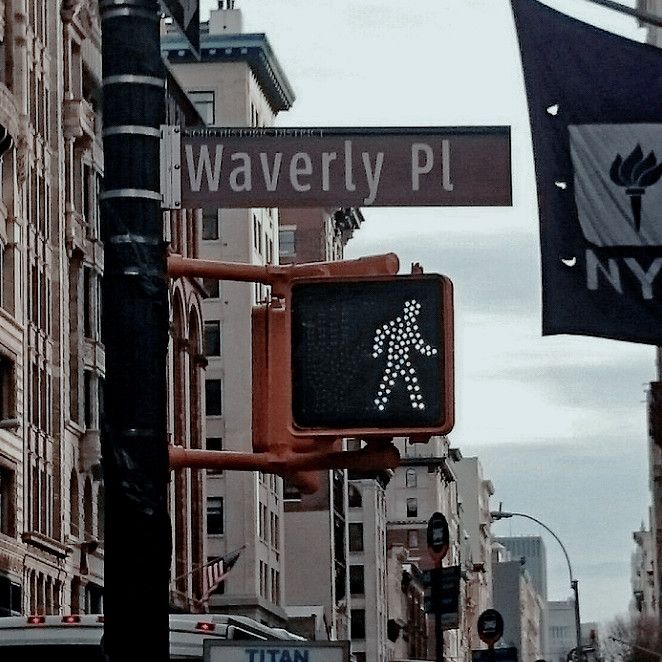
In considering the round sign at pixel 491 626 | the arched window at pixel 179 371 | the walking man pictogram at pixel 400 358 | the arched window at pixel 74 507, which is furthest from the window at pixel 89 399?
the walking man pictogram at pixel 400 358

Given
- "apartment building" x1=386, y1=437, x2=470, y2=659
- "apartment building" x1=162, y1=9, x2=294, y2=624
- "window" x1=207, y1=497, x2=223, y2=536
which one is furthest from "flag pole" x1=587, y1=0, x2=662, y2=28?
"apartment building" x1=386, y1=437, x2=470, y2=659

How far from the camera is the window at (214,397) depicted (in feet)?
341

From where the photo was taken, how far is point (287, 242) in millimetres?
127938

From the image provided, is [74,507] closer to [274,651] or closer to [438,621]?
[438,621]

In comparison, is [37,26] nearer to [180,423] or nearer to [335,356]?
[180,423]

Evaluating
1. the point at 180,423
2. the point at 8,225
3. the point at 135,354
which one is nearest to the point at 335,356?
the point at 135,354

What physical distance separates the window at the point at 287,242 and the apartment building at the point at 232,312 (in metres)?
19.0

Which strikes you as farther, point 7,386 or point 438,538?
point 7,386

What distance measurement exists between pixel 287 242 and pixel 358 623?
29335 mm

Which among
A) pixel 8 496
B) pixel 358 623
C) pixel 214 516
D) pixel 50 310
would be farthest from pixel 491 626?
pixel 358 623

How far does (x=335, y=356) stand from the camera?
27.2ft

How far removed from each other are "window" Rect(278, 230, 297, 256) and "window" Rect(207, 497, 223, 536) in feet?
92.1

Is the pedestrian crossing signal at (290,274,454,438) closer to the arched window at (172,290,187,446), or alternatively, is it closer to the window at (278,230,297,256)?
the arched window at (172,290,187,446)

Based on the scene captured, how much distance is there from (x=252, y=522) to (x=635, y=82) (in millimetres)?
88764
